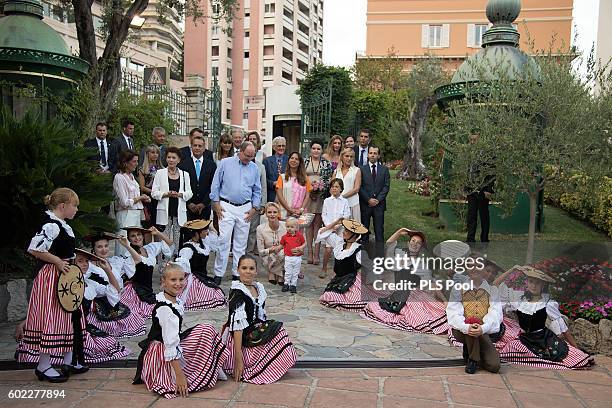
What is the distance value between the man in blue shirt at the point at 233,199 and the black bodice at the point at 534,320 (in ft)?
12.4

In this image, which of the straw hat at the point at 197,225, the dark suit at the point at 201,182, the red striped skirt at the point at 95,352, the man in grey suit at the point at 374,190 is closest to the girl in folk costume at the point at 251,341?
the red striped skirt at the point at 95,352

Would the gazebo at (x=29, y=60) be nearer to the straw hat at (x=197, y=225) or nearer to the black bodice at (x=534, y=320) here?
the straw hat at (x=197, y=225)

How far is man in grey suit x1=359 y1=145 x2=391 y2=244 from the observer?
9000mm

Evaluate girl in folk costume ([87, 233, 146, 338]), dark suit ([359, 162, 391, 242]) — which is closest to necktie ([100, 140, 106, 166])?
girl in folk costume ([87, 233, 146, 338])

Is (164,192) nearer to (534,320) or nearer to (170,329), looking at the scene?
(170,329)

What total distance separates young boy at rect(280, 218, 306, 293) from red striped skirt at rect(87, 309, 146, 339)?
217 centimetres

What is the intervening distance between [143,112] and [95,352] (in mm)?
11493

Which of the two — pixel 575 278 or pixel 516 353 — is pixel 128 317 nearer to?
pixel 516 353

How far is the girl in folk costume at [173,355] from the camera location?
449 centimetres

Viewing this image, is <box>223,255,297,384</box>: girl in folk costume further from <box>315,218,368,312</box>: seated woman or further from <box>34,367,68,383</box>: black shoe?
<box>315,218,368,312</box>: seated woman

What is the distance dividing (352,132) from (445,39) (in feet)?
85.9

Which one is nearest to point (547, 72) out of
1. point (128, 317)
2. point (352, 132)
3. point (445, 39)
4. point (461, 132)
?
point (461, 132)

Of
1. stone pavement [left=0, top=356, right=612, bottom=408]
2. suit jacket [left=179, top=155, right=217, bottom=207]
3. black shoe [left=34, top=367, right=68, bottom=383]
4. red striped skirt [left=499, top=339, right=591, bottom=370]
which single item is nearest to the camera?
stone pavement [left=0, top=356, right=612, bottom=408]

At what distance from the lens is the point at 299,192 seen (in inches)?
350
